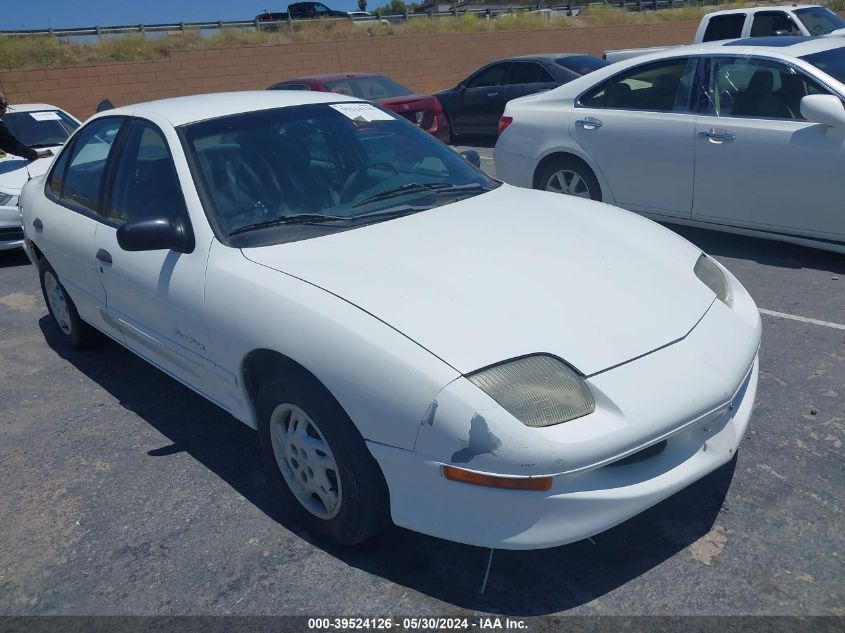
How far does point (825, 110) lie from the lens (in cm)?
548

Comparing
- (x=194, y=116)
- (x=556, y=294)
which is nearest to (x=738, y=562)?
(x=556, y=294)

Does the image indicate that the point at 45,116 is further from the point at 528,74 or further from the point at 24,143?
the point at 528,74

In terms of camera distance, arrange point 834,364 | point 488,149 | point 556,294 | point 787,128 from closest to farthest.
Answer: point 556,294, point 834,364, point 787,128, point 488,149

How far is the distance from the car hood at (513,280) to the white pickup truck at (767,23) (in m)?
10.9

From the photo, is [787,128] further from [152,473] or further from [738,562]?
[152,473]

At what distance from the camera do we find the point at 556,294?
3.03 meters

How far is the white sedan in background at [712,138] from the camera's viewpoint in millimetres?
5672

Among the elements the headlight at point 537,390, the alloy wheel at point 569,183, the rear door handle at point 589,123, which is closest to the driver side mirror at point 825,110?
the rear door handle at point 589,123

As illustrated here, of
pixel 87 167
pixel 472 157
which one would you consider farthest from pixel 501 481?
pixel 87 167

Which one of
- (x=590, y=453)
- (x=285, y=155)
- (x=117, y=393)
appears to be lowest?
(x=117, y=393)

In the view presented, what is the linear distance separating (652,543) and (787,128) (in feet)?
12.6

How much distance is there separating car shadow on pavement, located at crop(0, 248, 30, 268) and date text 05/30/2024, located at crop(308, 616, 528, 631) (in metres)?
6.56

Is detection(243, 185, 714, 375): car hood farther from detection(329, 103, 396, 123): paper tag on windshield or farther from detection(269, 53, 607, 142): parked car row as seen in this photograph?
detection(269, 53, 607, 142): parked car row

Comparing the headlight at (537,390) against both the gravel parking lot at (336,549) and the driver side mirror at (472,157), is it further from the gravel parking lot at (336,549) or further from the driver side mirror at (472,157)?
the driver side mirror at (472,157)
